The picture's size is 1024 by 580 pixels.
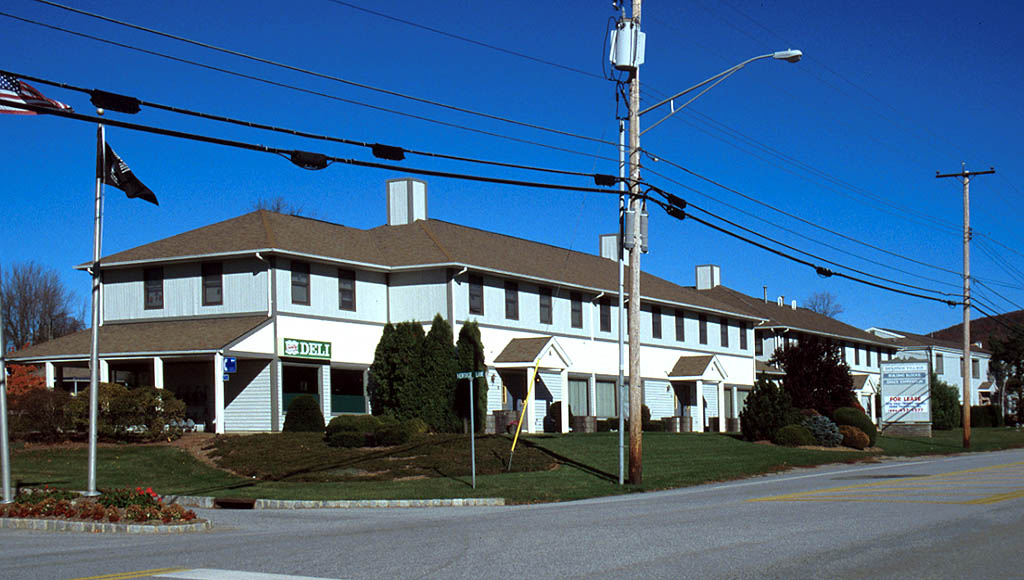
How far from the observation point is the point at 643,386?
4950 centimetres

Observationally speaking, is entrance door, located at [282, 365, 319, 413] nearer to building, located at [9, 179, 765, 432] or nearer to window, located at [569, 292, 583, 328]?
building, located at [9, 179, 765, 432]

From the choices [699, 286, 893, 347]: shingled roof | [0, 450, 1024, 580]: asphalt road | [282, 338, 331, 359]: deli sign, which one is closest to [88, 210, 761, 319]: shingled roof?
[282, 338, 331, 359]: deli sign

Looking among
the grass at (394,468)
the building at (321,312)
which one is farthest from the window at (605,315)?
the grass at (394,468)

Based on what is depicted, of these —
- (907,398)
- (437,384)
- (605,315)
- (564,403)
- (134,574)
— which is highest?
(605,315)

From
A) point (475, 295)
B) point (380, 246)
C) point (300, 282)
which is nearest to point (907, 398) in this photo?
point (475, 295)

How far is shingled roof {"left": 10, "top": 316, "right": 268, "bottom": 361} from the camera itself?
34.0 m

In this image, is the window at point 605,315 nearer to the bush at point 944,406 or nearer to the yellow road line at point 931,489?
the yellow road line at point 931,489

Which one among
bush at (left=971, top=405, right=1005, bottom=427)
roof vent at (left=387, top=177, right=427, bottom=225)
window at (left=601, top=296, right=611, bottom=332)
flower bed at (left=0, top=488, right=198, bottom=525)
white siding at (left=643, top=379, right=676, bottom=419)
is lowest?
bush at (left=971, top=405, right=1005, bottom=427)

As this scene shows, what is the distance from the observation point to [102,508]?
17016 mm

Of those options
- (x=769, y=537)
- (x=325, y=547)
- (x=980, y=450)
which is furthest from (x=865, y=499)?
(x=980, y=450)

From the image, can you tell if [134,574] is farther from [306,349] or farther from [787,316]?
[787,316]

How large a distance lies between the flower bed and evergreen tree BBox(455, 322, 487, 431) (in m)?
19.3

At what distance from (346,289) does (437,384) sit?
5.08 m

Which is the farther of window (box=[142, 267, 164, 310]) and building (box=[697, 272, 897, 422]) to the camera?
building (box=[697, 272, 897, 422])
